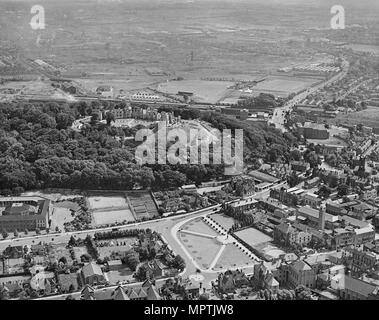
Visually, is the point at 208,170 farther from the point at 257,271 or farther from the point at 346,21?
the point at 346,21

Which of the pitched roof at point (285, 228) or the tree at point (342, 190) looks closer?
the pitched roof at point (285, 228)

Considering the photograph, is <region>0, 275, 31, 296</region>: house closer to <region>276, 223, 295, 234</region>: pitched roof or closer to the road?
<region>276, 223, 295, 234</region>: pitched roof

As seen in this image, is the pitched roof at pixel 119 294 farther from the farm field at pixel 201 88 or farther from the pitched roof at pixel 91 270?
the farm field at pixel 201 88

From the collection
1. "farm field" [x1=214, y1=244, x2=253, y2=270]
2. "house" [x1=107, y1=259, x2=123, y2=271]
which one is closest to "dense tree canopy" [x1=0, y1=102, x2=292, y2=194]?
"farm field" [x1=214, y1=244, x2=253, y2=270]

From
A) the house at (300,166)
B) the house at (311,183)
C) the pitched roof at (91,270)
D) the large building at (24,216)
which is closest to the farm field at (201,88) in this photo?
the house at (300,166)

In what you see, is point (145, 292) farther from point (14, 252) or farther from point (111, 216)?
point (111, 216)
